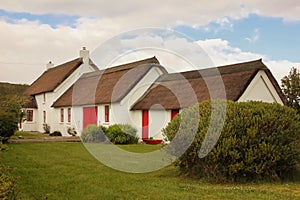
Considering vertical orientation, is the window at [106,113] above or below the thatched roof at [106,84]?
below

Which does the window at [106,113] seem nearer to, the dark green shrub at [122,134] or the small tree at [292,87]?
the dark green shrub at [122,134]

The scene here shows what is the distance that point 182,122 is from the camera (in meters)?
12.5

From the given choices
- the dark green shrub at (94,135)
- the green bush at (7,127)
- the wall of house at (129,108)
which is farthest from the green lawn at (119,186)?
the wall of house at (129,108)

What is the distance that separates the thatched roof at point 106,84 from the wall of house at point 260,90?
27.7ft

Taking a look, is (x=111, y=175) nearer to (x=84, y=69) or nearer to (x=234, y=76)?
(x=234, y=76)

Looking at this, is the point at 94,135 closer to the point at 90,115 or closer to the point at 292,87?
the point at 90,115

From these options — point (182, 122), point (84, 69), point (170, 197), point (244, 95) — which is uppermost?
point (84, 69)

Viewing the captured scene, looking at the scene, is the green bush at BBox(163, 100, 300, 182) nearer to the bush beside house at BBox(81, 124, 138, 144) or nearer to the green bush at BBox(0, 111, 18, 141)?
the bush beside house at BBox(81, 124, 138, 144)

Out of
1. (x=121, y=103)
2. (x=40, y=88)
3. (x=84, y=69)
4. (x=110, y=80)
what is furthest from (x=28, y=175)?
(x=40, y=88)

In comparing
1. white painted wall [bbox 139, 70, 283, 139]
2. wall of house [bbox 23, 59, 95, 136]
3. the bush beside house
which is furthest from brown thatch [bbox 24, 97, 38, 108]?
white painted wall [bbox 139, 70, 283, 139]

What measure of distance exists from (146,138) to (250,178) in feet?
53.5

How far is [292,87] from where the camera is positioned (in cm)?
3881

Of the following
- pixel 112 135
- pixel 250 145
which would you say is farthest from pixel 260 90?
pixel 250 145

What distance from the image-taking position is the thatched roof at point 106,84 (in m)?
29.8
